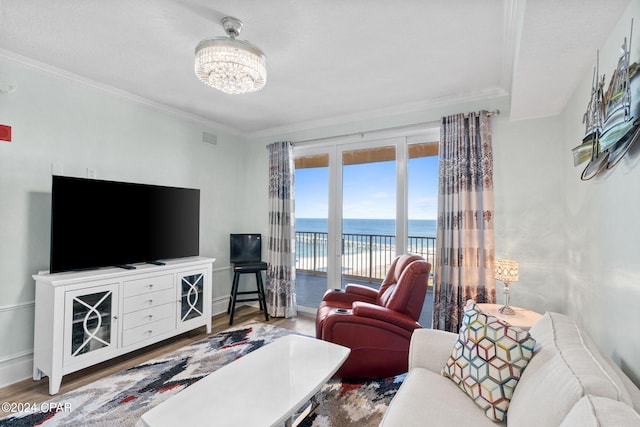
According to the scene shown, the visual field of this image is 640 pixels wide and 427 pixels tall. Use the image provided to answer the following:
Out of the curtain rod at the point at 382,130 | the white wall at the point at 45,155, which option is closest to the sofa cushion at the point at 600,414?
the curtain rod at the point at 382,130

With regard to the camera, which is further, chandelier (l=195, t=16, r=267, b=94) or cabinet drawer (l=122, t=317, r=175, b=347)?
cabinet drawer (l=122, t=317, r=175, b=347)

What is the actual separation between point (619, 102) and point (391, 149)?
7.94ft

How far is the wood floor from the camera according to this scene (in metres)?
2.26

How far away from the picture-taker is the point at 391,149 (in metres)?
3.64

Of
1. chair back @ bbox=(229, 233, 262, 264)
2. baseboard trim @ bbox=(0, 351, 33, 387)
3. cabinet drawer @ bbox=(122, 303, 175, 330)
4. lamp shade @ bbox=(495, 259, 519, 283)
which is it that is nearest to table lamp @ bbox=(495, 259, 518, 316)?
lamp shade @ bbox=(495, 259, 519, 283)

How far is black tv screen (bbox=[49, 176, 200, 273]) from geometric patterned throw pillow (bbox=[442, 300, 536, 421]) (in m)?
2.92

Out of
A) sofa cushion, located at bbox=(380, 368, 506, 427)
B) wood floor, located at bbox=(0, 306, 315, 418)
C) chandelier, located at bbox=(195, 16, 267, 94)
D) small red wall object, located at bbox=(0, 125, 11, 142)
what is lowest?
wood floor, located at bbox=(0, 306, 315, 418)

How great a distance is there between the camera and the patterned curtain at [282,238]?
4.09 meters

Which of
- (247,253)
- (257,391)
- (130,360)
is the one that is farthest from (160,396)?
(247,253)

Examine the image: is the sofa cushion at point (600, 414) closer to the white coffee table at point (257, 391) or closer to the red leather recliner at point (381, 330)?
the white coffee table at point (257, 391)

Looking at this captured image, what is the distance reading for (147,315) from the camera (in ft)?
9.39

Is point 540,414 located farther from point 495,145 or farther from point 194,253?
point 194,253

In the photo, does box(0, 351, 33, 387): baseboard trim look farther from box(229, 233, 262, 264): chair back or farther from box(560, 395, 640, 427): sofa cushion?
box(560, 395, 640, 427): sofa cushion

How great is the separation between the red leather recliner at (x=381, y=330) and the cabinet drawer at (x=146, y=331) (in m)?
1.66
